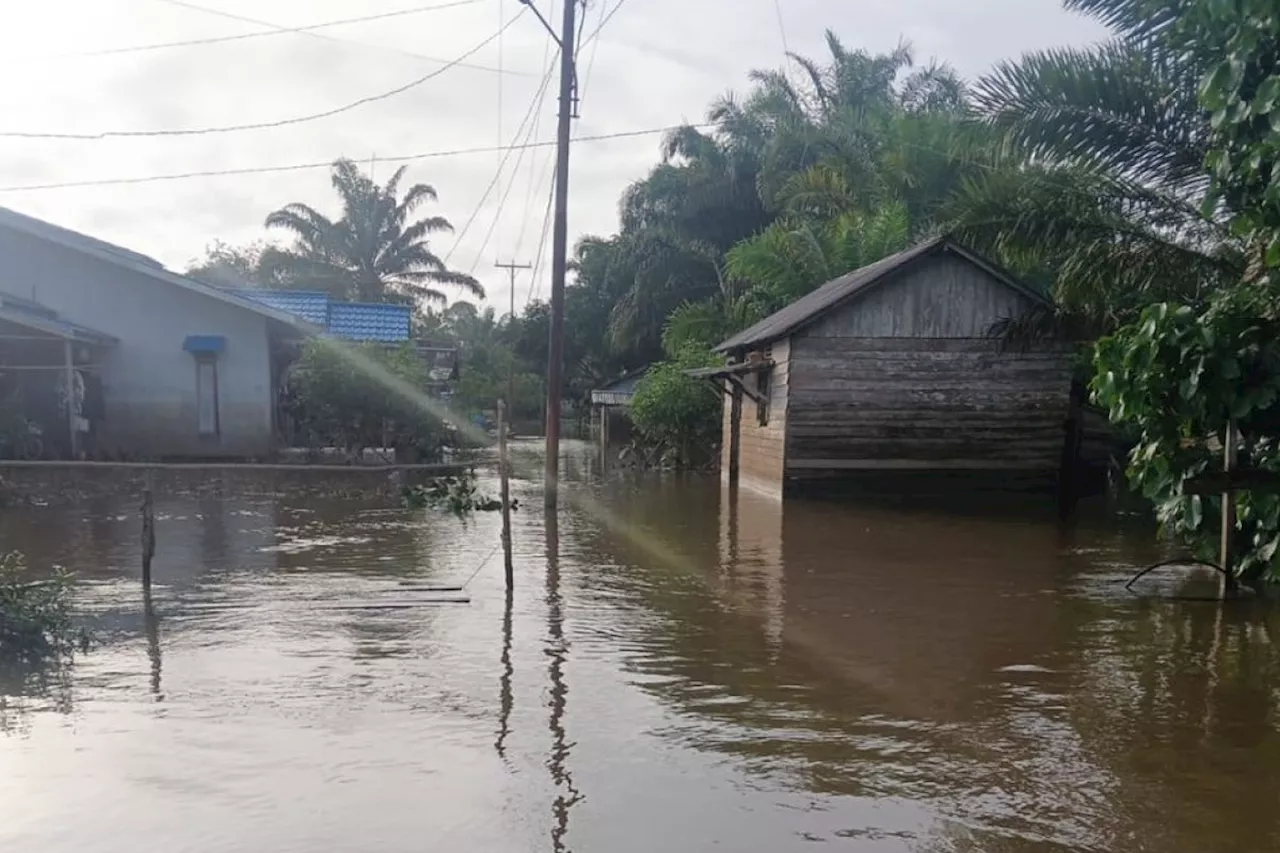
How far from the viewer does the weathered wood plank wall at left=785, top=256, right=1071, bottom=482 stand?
59.5 ft

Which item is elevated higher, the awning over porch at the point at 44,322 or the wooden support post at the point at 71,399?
the awning over porch at the point at 44,322

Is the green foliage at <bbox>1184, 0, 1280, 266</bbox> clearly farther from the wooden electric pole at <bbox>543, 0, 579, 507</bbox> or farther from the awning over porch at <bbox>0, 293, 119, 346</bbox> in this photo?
the awning over porch at <bbox>0, 293, 119, 346</bbox>

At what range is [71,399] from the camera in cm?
1973

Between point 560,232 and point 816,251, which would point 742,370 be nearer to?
point 560,232

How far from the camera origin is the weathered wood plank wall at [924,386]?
18.1 metres

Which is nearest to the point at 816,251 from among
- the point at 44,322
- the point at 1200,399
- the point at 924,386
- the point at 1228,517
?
the point at 924,386

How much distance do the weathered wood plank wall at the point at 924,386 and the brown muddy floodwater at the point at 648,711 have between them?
6.00 m

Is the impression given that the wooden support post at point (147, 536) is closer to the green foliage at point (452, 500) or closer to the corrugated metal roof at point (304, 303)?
the green foliage at point (452, 500)

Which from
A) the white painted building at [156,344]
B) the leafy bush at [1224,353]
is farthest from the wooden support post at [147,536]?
the white painted building at [156,344]

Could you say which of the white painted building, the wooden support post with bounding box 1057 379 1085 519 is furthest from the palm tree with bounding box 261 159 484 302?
the wooden support post with bounding box 1057 379 1085 519

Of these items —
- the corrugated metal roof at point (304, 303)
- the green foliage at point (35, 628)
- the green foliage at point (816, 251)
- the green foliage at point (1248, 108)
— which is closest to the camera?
the green foliage at point (35, 628)

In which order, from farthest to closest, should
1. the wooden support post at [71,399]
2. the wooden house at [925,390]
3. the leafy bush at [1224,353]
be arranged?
1. the wooden support post at [71,399]
2. the wooden house at [925,390]
3. the leafy bush at [1224,353]

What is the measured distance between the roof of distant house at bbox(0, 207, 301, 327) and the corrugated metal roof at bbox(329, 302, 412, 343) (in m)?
7.12

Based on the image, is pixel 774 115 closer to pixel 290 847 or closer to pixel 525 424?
pixel 525 424
